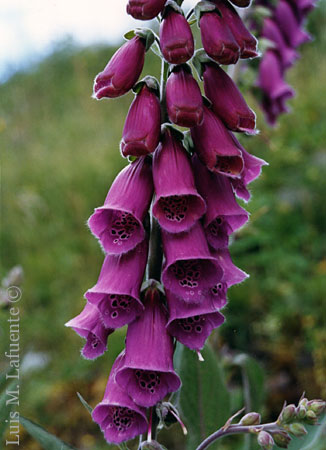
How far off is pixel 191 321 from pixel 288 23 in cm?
170

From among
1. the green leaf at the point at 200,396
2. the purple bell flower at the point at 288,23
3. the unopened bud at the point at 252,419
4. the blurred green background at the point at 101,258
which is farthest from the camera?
the blurred green background at the point at 101,258

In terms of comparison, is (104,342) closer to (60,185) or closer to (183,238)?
(183,238)

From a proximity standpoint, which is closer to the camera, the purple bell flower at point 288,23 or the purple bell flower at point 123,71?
the purple bell flower at point 123,71

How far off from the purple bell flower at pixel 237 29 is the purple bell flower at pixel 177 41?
105mm

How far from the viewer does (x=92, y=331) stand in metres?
1.14

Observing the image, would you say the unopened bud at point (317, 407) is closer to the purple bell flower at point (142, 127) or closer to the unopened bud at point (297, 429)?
the unopened bud at point (297, 429)

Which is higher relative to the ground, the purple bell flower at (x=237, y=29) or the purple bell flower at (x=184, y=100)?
the purple bell flower at (x=237, y=29)

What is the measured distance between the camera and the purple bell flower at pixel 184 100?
1.05 meters

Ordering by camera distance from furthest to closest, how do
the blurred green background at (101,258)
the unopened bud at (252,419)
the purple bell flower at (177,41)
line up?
the blurred green background at (101,258) < the unopened bud at (252,419) < the purple bell flower at (177,41)

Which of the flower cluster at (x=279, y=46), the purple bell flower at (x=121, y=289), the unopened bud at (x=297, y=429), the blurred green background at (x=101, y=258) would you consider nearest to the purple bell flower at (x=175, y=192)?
the purple bell flower at (x=121, y=289)

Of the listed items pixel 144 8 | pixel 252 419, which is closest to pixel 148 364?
pixel 252 419

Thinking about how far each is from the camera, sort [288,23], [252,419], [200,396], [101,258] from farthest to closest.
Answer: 1. [101,258]
2. [288,23]
3. [200,396]
4. [252,419]

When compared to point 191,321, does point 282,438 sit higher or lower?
lower

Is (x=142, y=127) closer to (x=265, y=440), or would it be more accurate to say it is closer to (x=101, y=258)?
(x=265, y=440)
